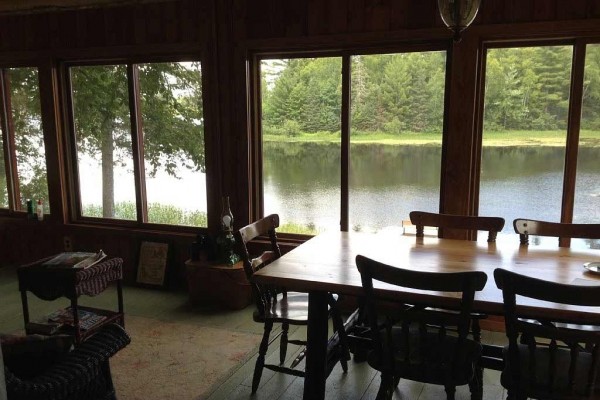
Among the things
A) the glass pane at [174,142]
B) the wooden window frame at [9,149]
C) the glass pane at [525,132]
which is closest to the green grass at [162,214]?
the glass pane at [174,142]

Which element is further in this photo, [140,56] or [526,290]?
[140,56]

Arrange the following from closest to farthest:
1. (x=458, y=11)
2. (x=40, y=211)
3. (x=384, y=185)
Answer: (x=458, y=11) < (x=384, y=185) < (x=40, y=211)

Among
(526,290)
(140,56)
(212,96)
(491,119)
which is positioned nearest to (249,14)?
(212,96)

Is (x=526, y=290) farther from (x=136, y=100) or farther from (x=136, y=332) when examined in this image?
(x=136, y=100)

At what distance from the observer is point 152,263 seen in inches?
174

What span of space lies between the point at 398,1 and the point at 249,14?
3.69 feet

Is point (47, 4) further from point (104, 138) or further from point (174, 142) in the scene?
point (174, 142)

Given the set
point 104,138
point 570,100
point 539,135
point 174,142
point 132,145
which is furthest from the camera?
point 104,138

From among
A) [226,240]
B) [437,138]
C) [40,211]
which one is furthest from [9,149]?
[437,138]

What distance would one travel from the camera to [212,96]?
403cm

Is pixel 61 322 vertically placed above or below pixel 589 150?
below

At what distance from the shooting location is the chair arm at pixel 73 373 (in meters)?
1.68

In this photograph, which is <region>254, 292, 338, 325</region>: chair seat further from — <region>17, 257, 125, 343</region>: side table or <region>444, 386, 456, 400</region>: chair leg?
<region>17, 257, 125, 343</region>: side table

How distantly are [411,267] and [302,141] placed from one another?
6.33ft
